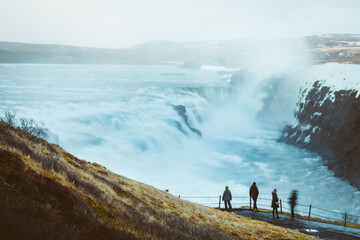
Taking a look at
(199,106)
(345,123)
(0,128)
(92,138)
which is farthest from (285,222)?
(199,106)

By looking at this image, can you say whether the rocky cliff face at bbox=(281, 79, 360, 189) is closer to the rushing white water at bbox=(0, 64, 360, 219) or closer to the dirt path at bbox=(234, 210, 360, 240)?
the rushing white water at bbox=(0, 64, 360, 219)

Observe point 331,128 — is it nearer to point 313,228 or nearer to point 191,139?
point 191,139

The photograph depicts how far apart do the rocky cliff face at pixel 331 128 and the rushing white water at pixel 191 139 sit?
4.80 feet

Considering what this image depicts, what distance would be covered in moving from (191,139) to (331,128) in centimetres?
2091

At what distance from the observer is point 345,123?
36.4 meters

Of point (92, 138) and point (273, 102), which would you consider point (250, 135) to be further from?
point (92, 138)

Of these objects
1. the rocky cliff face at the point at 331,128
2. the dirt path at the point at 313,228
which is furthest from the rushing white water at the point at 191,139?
the dirt path at the point at 313,228

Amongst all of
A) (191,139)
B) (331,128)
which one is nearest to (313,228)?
(331,128)

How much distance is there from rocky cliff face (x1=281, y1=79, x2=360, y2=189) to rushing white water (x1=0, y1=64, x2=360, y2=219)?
4.80ft

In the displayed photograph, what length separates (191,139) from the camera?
4972cm

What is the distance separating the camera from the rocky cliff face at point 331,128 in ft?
107

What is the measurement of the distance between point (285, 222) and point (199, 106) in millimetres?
48479

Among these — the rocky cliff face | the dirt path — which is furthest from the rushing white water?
the dirt path

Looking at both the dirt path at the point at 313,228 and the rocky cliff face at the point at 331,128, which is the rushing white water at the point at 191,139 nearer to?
the rocky cliff face at the point at 331,128
